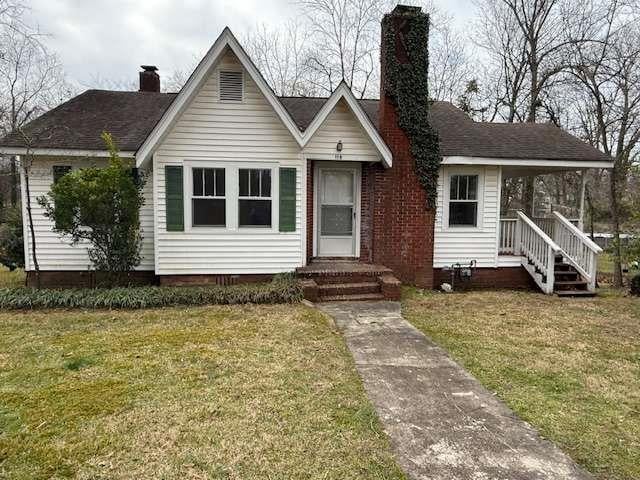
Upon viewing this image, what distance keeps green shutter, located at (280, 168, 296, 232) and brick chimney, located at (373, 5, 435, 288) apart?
2.01m

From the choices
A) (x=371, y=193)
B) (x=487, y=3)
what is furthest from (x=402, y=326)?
(x=487, y=3)

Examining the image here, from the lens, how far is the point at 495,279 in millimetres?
10602

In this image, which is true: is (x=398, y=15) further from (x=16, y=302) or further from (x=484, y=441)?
(x=16, y=302)

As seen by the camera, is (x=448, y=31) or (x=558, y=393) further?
(x=448, y=31)

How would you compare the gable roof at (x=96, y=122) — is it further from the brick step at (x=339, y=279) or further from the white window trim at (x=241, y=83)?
the brick step at (x=339, y=279)

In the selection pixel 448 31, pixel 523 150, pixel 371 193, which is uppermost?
pixel 448 31

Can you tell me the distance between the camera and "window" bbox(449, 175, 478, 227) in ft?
33.6

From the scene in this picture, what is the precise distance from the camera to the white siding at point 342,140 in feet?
29.6

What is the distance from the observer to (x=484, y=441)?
3.22m

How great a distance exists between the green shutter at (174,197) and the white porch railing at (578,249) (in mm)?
8922

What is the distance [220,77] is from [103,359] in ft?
19.3

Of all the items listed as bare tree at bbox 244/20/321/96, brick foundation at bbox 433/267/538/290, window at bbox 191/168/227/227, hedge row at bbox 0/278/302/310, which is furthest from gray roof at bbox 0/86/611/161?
bare tree at bbox 244/20/321/96

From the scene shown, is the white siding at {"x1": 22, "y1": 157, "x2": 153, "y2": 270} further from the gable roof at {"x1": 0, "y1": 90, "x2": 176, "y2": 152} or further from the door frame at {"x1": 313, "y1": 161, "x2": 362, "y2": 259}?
the door frame at {"x1": 313, "y1": 161, "x2": 362, "y2": 259}

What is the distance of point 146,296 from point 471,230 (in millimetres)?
7609
